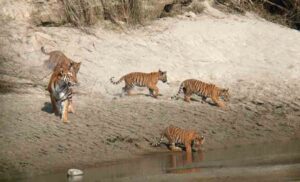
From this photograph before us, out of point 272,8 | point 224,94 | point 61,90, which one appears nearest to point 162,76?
point 224,94

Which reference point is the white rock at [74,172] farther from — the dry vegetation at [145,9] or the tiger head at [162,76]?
the dry vegetation at [145,9]

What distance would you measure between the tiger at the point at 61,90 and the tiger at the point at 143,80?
159 cm

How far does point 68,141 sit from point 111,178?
2.53 meters

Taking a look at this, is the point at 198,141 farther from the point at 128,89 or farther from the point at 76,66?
the point at 76,66

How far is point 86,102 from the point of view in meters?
16.8

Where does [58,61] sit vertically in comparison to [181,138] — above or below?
above

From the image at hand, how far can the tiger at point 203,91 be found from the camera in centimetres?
1709

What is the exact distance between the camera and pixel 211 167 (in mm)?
12688

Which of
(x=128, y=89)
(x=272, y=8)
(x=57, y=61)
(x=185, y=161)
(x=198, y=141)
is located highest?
(x=272, y=8)

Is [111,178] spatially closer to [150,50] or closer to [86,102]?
[86,102]

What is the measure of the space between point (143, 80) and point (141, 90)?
0.27 m

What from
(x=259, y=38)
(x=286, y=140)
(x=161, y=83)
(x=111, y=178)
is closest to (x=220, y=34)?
(x=259, y=38)

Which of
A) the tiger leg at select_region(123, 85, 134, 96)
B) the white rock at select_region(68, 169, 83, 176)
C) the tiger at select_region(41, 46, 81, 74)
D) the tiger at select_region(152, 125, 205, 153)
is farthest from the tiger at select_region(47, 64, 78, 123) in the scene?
the white rock at select_region(68, 169, 83, 176)

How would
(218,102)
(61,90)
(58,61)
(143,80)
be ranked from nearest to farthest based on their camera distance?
(61,90) < (218,102) < (143,80) < (58,61)
